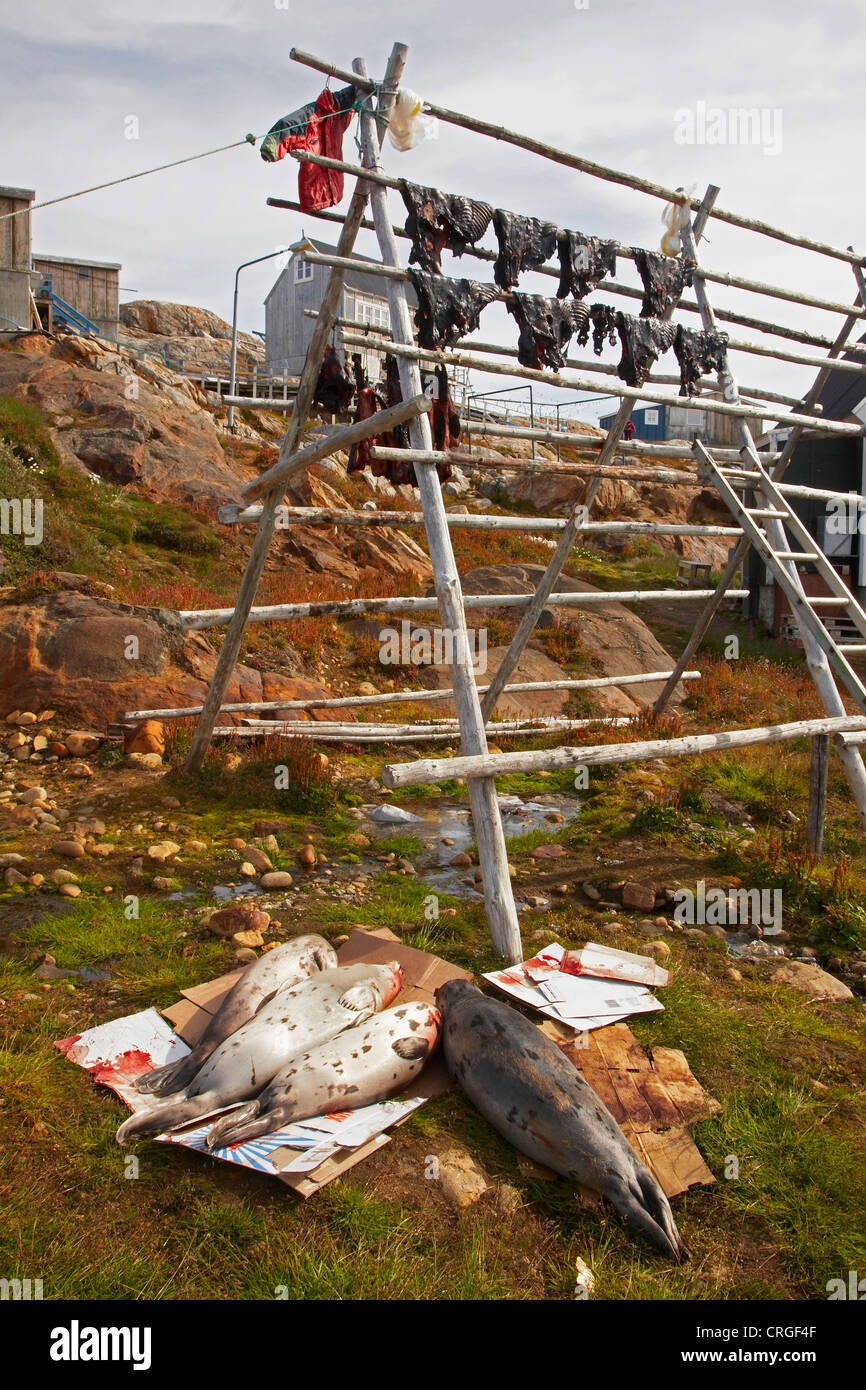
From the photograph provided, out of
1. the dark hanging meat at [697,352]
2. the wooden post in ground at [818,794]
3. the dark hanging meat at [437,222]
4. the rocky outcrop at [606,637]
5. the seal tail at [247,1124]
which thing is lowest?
the seal tail at [247,1124]

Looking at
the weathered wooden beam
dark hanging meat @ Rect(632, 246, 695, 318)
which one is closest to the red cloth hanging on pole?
the weathered wooden beam

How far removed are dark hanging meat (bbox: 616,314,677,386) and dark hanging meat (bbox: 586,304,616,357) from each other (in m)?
0.05

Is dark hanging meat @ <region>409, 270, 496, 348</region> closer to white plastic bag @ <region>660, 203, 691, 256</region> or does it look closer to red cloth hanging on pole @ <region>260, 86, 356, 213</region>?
red cloth hanging on pole @ <region>260, 86, 356, 213</region>

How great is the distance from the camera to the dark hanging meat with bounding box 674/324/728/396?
5.96 meters

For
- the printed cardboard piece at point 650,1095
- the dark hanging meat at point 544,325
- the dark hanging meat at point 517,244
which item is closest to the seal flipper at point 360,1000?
the printed cardboard piece at point 650,1095

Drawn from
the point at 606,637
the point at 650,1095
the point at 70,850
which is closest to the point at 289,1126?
the point at 650,1095

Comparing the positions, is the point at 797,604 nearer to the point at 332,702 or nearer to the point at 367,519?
the point at 367,519

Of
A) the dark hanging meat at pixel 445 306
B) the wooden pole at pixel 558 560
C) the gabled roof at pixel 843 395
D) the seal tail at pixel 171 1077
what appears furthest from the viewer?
the gabled roof at pixel 843 395

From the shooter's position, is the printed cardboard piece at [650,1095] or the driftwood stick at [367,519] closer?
the printed cardboard piece at [650,1095]

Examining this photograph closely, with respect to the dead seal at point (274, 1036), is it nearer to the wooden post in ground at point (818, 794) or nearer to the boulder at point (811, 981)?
the boulder at point (811, 981)

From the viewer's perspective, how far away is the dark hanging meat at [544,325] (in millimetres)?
4988

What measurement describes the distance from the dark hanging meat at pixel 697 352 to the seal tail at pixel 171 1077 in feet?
17.9

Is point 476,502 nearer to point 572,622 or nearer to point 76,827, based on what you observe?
point 572,622
